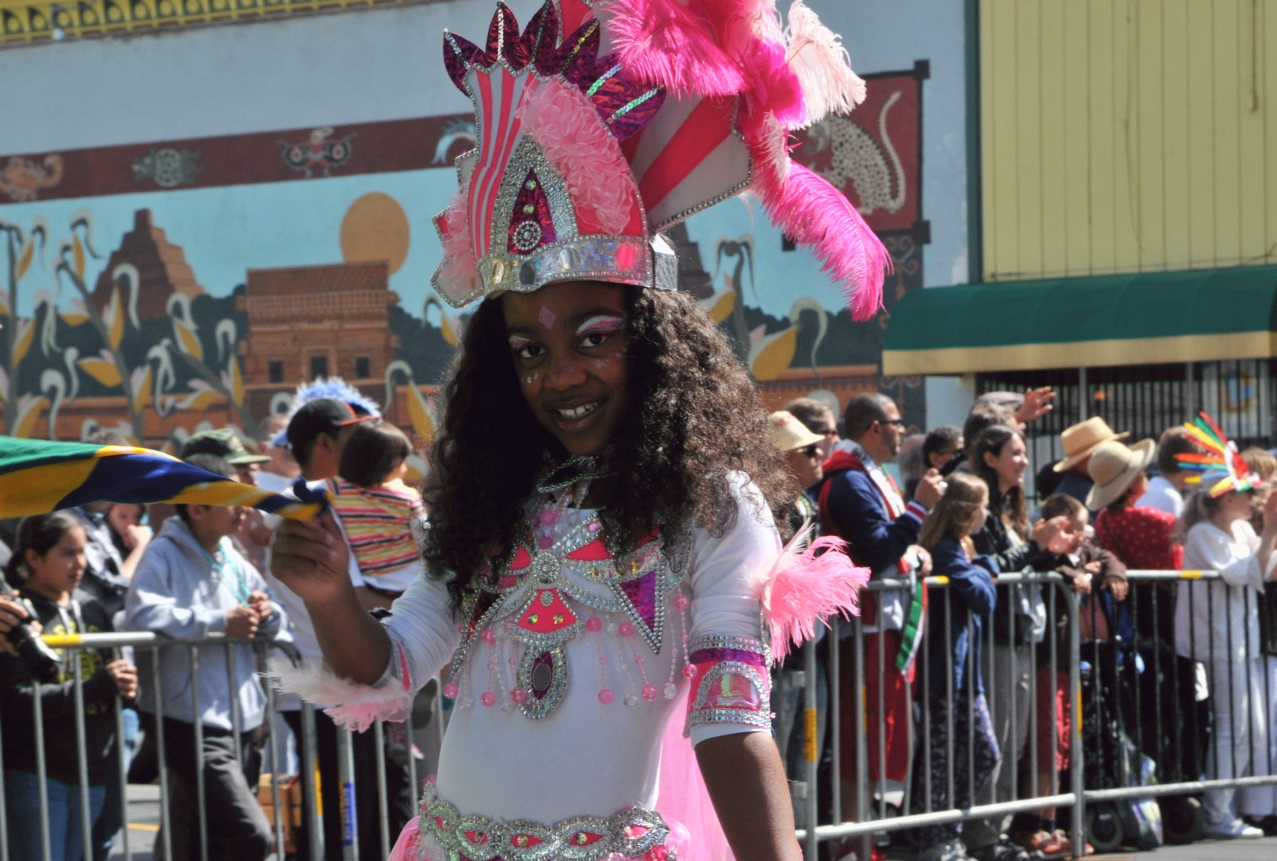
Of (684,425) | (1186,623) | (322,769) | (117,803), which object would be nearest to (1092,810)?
(1186,623)

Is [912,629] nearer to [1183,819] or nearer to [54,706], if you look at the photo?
[1183,819]

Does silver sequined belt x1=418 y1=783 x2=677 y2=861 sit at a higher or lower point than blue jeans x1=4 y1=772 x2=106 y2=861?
higher

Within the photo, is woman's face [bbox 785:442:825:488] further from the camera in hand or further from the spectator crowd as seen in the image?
the camera in hand

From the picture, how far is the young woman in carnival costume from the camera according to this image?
214 centimetres

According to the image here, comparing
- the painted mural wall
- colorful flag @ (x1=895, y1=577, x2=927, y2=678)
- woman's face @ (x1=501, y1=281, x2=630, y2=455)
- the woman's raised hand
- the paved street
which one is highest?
the painted mural wall

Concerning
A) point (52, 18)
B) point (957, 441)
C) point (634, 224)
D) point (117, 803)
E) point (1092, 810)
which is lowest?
point (1092, 810)

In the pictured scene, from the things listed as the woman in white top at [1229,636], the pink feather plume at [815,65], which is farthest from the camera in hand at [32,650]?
the woman in white top at [1229,636]

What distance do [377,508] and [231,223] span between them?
36.1 ft

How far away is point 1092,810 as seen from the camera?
646 centimetres

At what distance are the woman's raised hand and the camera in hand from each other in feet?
7.98

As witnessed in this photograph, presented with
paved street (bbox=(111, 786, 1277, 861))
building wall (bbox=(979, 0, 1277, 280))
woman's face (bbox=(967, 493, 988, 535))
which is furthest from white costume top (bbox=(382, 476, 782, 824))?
building wall (bbox=(979, 0, 1277, 280))

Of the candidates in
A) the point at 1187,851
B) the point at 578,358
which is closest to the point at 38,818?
the point at 578,358

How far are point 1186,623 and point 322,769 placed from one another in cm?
404

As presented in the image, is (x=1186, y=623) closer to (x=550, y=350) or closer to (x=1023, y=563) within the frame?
(x=1023, y=563)
